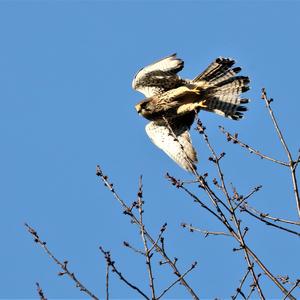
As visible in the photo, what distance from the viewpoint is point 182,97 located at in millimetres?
9523

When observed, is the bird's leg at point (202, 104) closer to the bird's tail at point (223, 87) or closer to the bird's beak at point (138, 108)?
the bird's tail at point (223, 87)

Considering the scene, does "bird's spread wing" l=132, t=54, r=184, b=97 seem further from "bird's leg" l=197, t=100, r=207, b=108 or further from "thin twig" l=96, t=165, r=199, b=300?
"thin twig" l=96, t=165, r=199, b=300

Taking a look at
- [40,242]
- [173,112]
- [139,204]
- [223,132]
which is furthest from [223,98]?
[40,242]

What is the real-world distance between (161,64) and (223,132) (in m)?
4.05

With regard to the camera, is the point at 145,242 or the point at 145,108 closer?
the point at 145,242

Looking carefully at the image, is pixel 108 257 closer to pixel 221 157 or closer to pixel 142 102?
pixel 221 157

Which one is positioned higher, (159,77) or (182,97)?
(159,77)

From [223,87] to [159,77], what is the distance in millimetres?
944

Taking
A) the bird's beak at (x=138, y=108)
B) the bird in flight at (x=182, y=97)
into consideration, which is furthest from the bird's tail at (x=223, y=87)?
the bird's beak at (x=138, y=108)

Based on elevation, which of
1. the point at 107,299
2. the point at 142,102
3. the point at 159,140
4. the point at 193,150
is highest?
the point at 142,102

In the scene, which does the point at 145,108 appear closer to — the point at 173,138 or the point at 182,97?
the point at 182,97

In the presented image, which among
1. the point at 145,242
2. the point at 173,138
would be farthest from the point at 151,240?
the point at 173,138

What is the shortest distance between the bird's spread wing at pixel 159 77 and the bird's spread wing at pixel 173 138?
0.53m

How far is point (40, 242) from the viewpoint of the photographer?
4.68 metres
